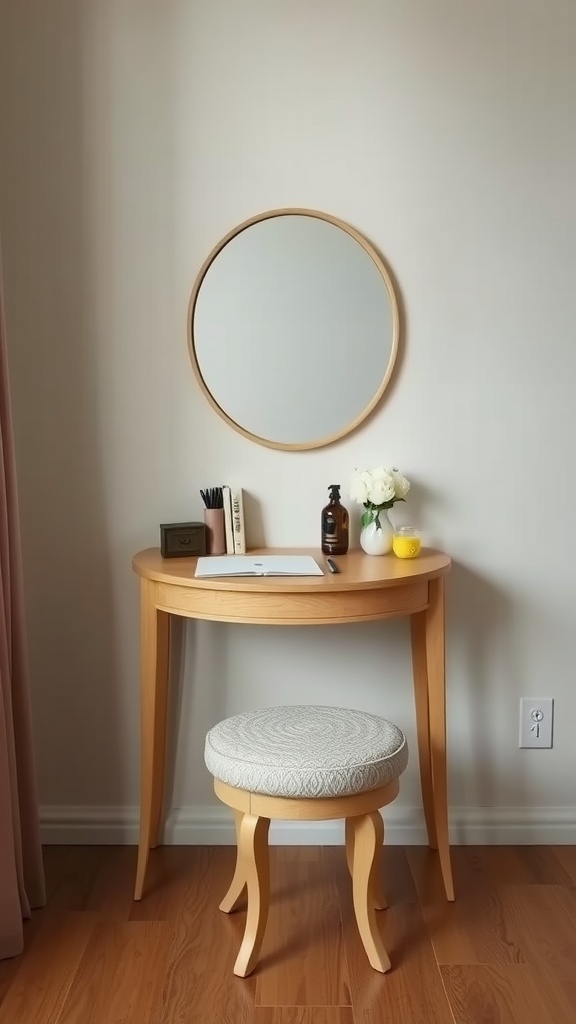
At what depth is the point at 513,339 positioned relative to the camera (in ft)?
7.43

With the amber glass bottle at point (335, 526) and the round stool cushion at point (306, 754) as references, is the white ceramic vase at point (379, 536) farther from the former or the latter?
the round stool cushion at point (306, 754)

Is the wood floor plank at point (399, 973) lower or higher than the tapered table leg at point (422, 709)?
lower

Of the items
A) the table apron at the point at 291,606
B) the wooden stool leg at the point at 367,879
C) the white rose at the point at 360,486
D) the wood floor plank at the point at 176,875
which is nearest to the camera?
the wooden stool leg at the point at 367,879

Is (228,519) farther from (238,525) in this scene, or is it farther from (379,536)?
(379,536)

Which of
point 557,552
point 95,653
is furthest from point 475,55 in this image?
point 95,653

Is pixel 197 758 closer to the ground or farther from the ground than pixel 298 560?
closer to the ground

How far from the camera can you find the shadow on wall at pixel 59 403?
2.21 metres

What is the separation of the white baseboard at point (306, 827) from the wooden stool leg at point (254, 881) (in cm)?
56

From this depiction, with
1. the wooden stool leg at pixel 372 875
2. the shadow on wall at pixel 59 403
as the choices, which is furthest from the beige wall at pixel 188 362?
the wooden stool leg at pixel 372 875

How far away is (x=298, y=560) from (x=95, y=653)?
2.09 feet

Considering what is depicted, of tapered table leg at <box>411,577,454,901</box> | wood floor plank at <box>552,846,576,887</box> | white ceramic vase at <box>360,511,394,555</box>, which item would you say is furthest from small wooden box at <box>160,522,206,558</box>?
wood floor plank at <box>552,846,576,887</box>

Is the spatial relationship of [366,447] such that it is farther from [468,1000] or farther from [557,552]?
[468,1000]

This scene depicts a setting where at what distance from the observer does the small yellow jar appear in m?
2.13

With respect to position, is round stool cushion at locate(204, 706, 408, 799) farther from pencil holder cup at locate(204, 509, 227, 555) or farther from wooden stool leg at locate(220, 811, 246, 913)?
pencil holder cup at locate(204, 509, 227, 555)
